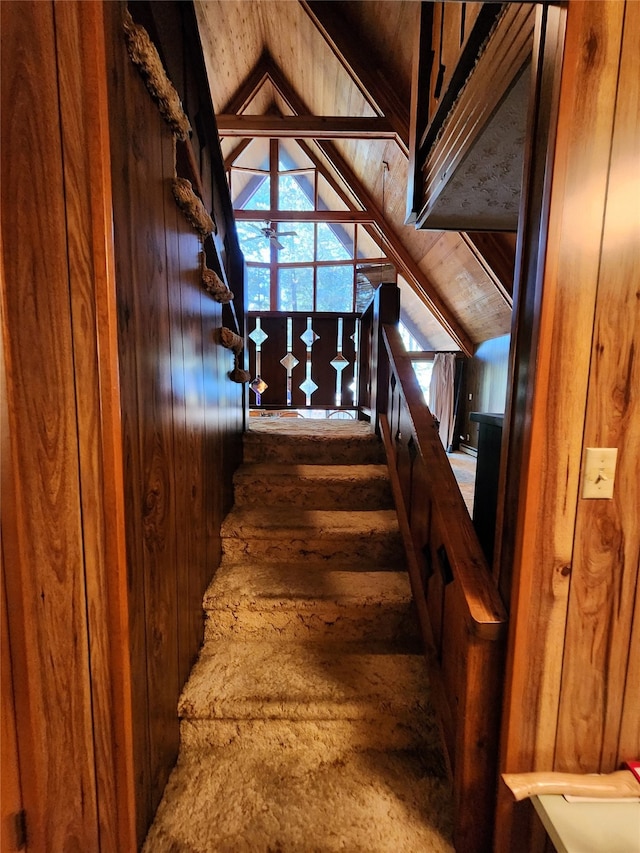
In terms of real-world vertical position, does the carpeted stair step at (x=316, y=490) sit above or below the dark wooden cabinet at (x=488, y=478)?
below

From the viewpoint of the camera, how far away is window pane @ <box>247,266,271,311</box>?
25.2ft

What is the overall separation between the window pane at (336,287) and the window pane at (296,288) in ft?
0.69

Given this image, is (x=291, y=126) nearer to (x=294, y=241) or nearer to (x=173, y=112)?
(x=173, y=112)

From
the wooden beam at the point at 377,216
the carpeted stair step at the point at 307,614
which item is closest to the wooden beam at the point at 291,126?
the wooden beam at the point at 377,216

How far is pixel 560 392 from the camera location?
84 cm

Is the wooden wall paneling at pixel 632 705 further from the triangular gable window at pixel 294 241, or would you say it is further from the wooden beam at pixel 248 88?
the triangular gable window at pixel 294 241

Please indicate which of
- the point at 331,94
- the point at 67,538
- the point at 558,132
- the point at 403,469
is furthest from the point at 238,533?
the point at 331,94

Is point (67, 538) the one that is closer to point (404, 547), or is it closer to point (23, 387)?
point (23, 387)

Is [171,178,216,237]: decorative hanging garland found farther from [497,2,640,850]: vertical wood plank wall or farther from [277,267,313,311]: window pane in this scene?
[277,267,313,311]: window pane

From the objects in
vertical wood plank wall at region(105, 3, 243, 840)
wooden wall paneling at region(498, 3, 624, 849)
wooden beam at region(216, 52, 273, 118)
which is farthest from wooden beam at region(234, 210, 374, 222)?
wooden wall paneling at region(498, 3, 624, 849)

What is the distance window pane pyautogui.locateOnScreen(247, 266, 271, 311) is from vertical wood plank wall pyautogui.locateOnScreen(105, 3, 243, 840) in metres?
6.56

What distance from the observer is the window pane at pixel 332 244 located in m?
7.50

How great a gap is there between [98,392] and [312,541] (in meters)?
1.18

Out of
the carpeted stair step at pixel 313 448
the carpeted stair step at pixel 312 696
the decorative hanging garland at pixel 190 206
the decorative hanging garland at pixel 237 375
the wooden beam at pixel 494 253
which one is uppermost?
the wooden beam at pixel 494 253
